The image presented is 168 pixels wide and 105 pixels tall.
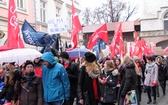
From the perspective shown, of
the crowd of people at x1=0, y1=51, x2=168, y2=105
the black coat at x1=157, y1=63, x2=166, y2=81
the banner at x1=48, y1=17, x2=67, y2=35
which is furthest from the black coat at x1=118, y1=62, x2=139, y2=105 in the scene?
the black coat at x1=157, y1=63, x2=166, y2=81

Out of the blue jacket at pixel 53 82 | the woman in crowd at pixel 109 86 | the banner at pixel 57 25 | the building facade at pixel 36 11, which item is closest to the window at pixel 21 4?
the building facade at pixel 36 11

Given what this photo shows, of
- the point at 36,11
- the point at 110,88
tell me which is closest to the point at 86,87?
the point at 110,88

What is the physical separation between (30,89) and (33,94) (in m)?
0.11

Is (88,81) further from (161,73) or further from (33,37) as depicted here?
(161,73)

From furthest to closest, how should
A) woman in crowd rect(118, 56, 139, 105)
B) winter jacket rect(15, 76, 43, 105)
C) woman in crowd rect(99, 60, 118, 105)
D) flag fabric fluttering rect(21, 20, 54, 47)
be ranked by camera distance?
flag fabric fluttering rect(21, 20, 54, 47) < woman in crowd rect(118, 56, 139, 105) < woman in crowd rect(99, 60, 118, 105) < winter jacket rect(15, 76, 43, 105)

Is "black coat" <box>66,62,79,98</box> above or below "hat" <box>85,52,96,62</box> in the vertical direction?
below

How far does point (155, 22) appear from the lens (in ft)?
156

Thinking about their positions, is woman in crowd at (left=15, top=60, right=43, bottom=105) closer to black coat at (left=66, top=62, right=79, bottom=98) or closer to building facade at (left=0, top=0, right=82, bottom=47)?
black coat at (left=66, top=62, right=79, bottom=98)

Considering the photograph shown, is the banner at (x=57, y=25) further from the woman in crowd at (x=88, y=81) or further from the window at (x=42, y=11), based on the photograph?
the window at (x=42, y=11)

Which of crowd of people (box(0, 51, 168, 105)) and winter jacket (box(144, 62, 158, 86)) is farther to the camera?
winter jacket (box(144, 62, 158, 86))

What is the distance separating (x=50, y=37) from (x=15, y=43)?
7.05 feet

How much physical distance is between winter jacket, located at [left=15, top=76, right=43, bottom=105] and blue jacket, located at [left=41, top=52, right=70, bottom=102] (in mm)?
132

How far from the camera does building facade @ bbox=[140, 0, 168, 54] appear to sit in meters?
46.5

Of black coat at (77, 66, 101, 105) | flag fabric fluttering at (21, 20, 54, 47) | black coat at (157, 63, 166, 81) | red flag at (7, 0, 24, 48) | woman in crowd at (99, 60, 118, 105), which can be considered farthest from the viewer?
black coat at (157, 63, 166, 81)
